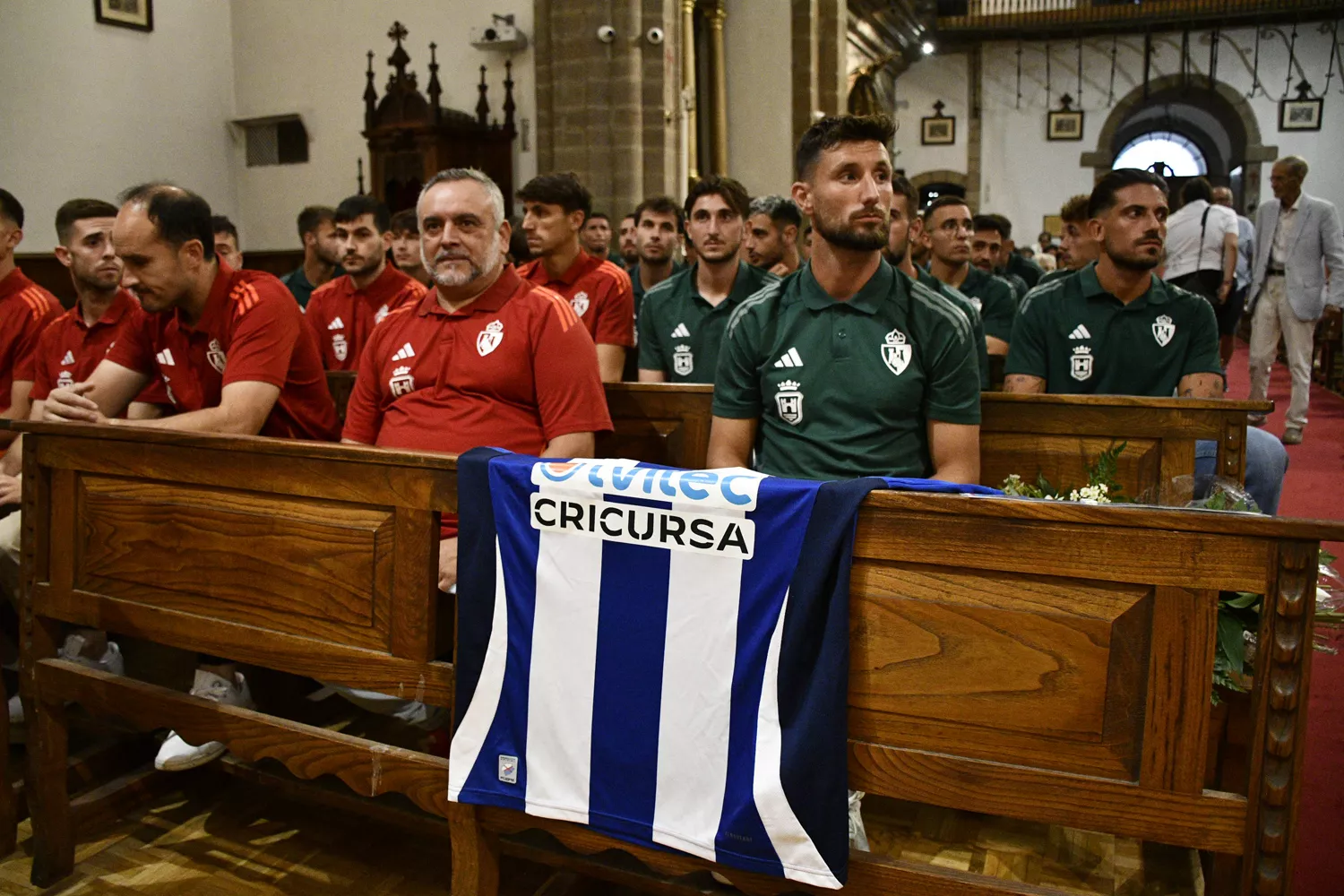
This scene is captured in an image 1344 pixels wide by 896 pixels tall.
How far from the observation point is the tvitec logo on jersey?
1.65 m

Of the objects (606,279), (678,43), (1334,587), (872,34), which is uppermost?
(872,34)

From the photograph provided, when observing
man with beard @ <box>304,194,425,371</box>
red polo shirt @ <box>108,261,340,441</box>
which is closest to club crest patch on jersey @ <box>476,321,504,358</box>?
red polo shirt @ <box>108,261,340,441</box>

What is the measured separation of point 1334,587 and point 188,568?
7.97 ft

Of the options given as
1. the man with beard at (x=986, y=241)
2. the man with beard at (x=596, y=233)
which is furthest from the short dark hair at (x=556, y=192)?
the man with beard at (x=596, y=233)

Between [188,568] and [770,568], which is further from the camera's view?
[188,568]

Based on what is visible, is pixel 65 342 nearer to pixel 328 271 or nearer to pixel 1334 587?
pixel 328 271

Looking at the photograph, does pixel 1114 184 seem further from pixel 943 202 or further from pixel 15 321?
pixel 15 321

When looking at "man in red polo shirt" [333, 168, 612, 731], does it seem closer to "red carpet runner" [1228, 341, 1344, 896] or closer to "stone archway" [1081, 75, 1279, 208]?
"red carpet runner" [1228, 341, 1344, 896]

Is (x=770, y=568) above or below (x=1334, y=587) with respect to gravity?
above

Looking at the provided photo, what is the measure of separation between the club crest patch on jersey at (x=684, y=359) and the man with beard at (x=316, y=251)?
2808 millimetres

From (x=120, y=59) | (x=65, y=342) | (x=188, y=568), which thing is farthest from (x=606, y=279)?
(x=120, y=59)

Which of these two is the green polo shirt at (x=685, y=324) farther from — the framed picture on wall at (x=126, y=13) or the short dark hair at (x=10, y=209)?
the framed picture on wall at (x=126, y=13)

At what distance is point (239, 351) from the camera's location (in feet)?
9.44

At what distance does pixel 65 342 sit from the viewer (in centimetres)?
364
